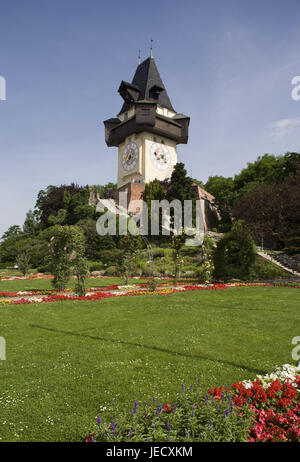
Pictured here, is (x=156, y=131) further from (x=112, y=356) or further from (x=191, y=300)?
(x=112, y=356)

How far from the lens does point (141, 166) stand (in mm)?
51125

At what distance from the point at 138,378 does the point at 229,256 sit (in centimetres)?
1816

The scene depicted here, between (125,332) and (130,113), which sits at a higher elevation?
(130,113)

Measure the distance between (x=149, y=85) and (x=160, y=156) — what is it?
13142 mm

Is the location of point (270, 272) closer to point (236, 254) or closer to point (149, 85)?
point (236, 254)

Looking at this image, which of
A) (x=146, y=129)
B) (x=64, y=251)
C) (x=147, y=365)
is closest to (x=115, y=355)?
(x=147, y=365)

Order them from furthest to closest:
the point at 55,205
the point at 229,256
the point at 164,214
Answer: the point at 55,205, the point at 164,214, the point at 229,256

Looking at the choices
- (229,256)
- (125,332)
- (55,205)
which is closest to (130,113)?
(55,205)

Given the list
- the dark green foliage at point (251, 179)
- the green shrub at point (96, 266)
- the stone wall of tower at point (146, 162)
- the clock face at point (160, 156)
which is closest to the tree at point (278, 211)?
the dark green foliage at point (251, 179)

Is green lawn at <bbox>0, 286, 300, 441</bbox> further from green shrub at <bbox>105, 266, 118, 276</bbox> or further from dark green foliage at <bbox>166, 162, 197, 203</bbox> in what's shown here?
dark green foliage at <bbox>166, 162, 197, 203</bbox>

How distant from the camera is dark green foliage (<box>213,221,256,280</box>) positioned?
64.5ft

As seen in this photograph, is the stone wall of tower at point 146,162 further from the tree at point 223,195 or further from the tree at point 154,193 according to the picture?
the tree at point 223,195

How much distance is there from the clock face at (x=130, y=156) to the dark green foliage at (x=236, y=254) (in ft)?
112

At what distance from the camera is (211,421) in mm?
3375
